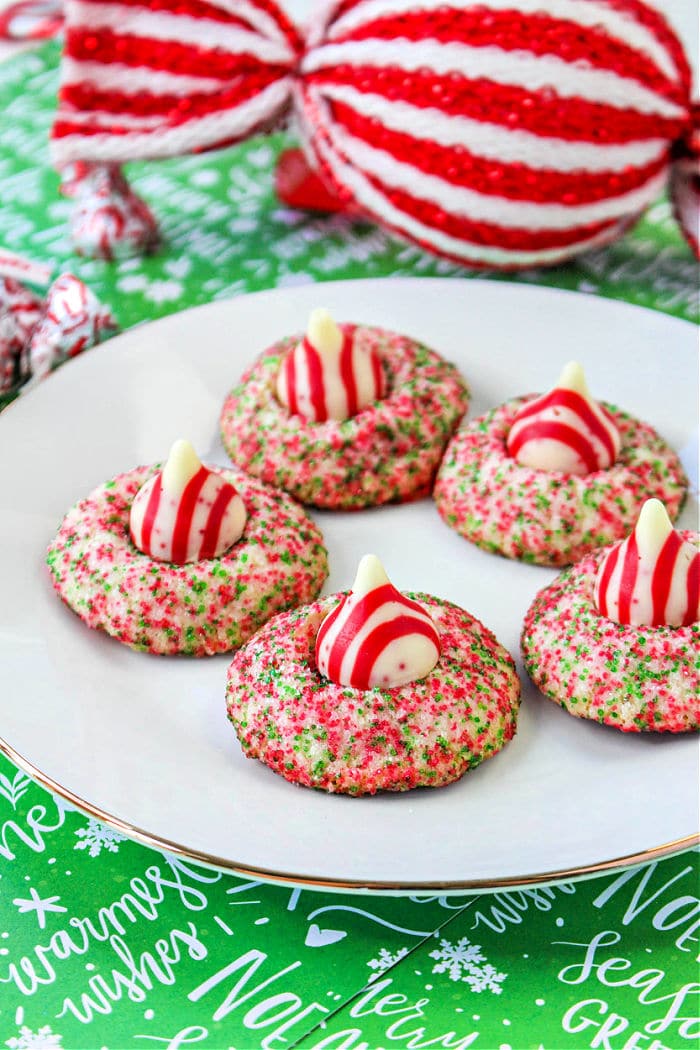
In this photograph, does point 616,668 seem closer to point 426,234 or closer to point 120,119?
point 426,234

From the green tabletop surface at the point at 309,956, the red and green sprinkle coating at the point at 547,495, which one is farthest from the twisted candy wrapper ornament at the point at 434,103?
the green tabletop surface at the point at 309,956

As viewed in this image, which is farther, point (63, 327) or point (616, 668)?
point (63, 327)

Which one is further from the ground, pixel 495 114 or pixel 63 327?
pixel 495 114

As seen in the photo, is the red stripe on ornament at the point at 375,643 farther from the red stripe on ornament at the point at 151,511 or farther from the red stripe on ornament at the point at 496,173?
the red stripe on ornament at the point at 496,173

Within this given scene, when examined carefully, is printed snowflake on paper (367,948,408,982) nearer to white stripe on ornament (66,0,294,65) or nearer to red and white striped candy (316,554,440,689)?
red and white striped candy (316,554,440,689)

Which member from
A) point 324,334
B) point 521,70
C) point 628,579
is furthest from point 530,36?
point 628,579

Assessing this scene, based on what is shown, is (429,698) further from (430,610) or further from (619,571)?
(619,571)

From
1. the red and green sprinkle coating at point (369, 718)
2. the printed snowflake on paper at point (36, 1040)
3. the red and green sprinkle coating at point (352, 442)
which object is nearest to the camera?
the printed snowflake on paper at point (36, 1040)
